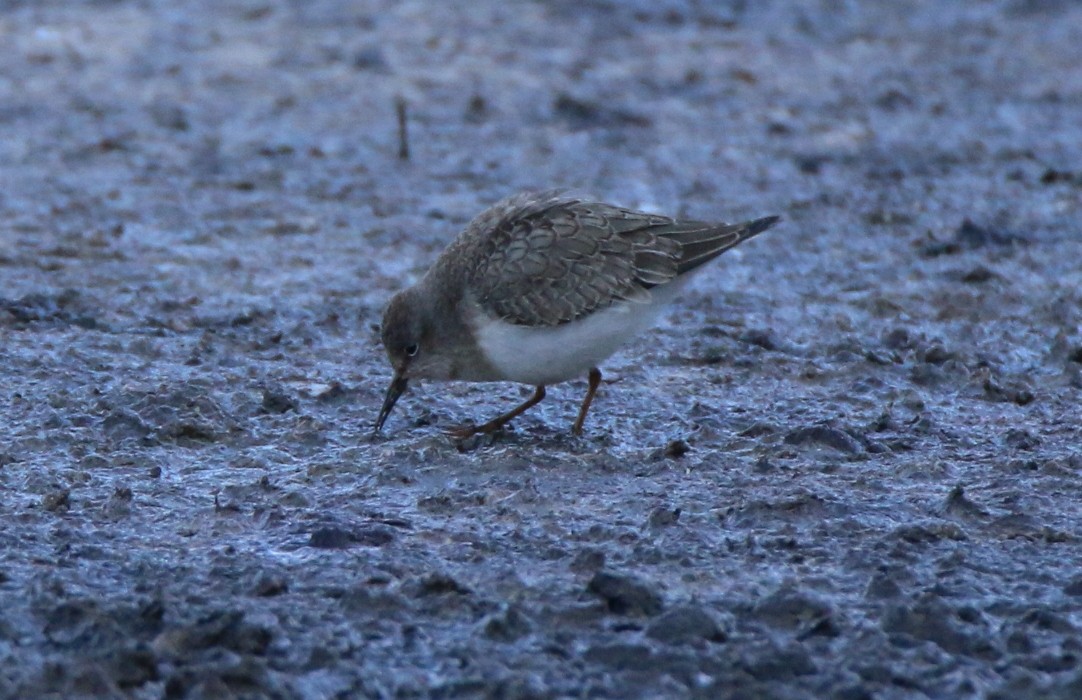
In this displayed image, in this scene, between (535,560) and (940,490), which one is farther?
(940,490)

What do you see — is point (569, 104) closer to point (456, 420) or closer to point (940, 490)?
point (456, 420)

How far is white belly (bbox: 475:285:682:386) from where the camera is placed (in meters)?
7.04

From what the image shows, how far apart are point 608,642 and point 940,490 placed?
1955 mm

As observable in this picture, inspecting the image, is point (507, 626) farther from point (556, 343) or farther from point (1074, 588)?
point (556, 343)

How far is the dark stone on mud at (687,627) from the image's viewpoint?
5.09 metres

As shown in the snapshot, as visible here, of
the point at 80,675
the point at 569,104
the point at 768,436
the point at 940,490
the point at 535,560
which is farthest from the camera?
the point at 569,104

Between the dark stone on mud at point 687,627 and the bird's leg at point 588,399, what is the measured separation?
2.11 meters

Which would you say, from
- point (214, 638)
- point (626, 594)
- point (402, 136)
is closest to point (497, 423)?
point (626, 594)

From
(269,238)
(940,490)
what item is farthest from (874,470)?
(269,238)

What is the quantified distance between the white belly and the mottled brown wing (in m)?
0.05

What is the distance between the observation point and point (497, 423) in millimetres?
7164

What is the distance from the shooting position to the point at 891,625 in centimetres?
516

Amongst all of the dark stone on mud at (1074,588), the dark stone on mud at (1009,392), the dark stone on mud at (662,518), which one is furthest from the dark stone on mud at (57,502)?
the dark stone on mud at (1009,392)

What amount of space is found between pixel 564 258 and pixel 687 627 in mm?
2430
